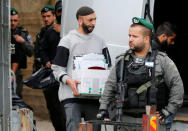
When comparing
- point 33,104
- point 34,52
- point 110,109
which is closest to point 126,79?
point 110,109

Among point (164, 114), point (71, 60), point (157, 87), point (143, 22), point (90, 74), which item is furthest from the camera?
point (71, 60)

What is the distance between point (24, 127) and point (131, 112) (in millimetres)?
1164

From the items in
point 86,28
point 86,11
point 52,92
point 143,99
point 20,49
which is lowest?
point 52,92

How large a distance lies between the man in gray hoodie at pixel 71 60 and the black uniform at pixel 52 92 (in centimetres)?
207

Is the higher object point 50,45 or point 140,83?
point 50,45

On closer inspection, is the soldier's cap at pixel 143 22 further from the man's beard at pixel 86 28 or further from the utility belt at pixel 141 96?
the man's beard at pixel 86 28

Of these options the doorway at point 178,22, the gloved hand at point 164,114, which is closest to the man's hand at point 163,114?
the gloved hand at point 164,114

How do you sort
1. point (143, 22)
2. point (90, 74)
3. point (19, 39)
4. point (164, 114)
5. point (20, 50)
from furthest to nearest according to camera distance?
point (20, 50) < point (19, 39) < point (90, 74) < point (143, 22) < point (164, 114)

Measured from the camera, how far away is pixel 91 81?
5.80 m

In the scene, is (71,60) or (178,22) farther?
(178,22)

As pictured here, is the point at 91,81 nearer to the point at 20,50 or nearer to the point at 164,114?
the point at 164,114

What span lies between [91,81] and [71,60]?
0.39 m

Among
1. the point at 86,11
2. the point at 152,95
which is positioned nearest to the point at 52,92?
the point at 86,11

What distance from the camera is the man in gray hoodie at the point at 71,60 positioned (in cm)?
601
